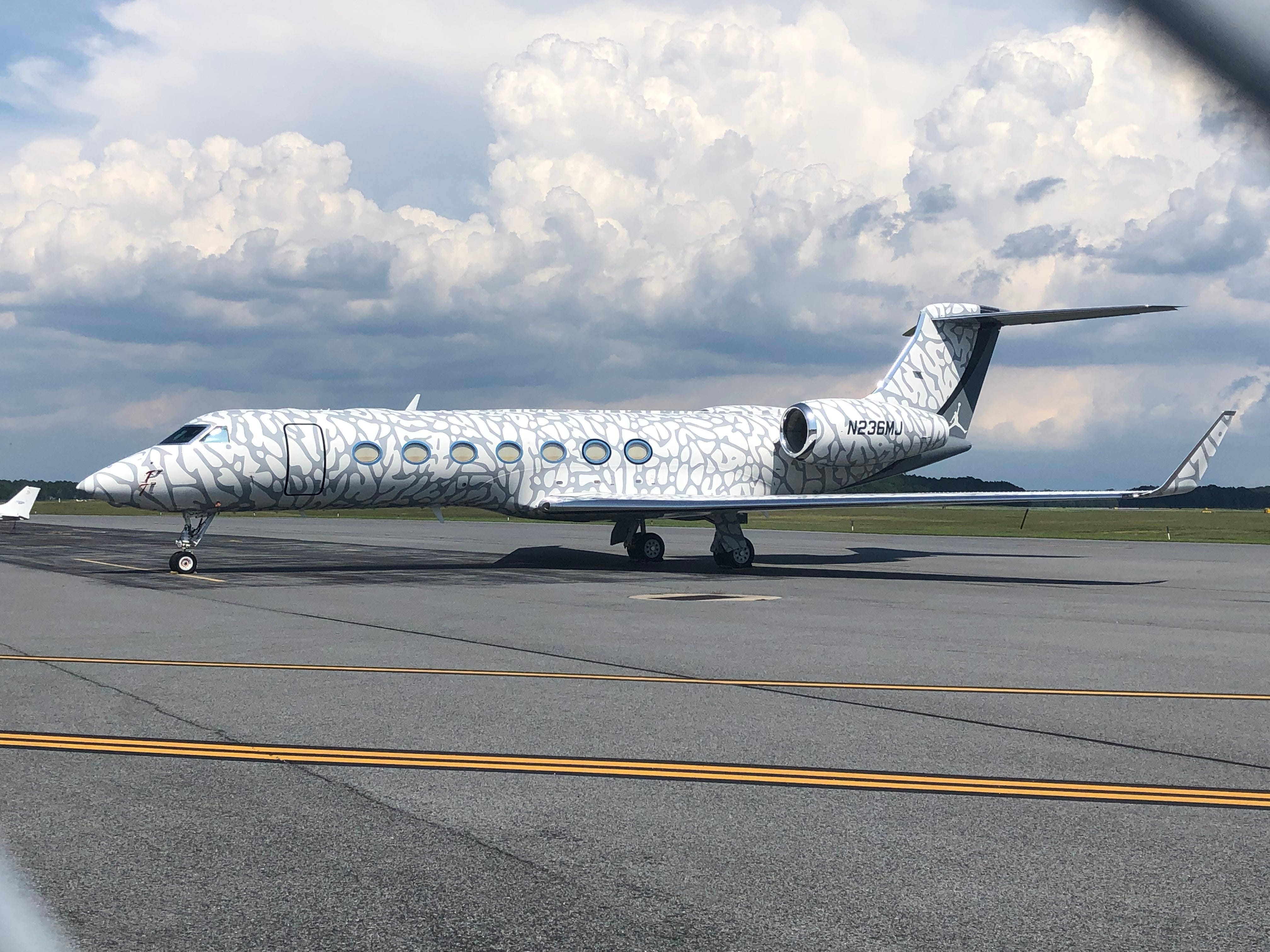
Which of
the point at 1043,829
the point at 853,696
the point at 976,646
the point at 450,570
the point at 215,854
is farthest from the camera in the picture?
the point at 450,570

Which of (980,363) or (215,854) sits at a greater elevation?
(980,363)

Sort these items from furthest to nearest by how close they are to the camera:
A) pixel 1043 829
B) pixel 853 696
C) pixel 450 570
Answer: pixel 450 570
pixel 853 696
pixel 1043 829

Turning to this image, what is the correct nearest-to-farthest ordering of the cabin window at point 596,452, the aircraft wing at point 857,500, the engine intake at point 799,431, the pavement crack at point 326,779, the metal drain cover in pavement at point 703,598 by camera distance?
the pavement crack at point 326,779
the metal drain cover in pavement at point 703,598
the aircraft wing at point 857,500
the cabin window at point 596,452
the engine intake at point 799,431

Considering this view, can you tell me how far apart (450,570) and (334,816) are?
68.0 feet

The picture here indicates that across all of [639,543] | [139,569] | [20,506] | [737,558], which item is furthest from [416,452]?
[20,506]

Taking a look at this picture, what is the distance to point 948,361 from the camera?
32.1 m

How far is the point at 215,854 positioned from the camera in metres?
5.71

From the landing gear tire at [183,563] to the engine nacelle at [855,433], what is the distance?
14605mm

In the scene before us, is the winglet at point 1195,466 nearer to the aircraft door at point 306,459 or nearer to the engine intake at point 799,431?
the engine intake at point 799,431

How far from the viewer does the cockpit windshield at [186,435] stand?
A: 2405 cm

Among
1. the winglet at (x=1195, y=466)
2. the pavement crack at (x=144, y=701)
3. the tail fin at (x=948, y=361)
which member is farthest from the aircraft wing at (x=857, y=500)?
the pavement crack at (x=144, y=701)

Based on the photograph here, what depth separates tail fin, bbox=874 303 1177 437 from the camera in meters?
31.6

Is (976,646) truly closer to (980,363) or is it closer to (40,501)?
(980,363)

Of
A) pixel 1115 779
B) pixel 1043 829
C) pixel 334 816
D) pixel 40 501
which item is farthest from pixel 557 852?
pixel 40 501
